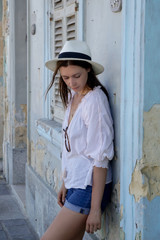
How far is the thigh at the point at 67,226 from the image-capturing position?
2.84 metres

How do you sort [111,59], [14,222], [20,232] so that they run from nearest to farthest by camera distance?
1. [111,59]
2. [20,232]
3. [14,222]

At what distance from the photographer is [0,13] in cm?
908

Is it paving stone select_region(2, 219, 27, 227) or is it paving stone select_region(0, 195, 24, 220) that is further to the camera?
paving stone select_region(0, 195, 24, 220)

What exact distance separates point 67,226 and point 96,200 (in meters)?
0.24

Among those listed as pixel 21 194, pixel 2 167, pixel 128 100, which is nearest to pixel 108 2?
pixel 128 100

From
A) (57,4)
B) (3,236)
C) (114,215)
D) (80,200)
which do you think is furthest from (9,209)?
(80,200)

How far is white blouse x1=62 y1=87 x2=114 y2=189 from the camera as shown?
2.83 metres

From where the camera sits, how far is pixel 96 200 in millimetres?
2824

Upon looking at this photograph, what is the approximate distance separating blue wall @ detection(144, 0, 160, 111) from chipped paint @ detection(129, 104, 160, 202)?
0.08m

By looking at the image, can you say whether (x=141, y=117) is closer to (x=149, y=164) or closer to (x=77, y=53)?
(x=149, y=164)

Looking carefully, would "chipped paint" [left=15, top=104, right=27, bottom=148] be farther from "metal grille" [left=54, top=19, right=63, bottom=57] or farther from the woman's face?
the woman's face

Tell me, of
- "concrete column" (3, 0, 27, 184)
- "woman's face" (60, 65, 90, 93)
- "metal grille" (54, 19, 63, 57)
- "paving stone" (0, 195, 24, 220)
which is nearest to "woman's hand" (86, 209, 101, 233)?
"woman's face" (60, 65, 90, 93)

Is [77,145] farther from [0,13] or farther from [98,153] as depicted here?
[0,13]

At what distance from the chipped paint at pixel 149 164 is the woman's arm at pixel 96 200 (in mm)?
237
